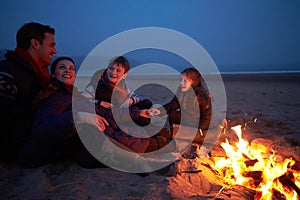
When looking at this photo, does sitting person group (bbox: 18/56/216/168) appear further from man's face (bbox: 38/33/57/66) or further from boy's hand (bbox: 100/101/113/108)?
man's face (bbox: 38/33/57/66)

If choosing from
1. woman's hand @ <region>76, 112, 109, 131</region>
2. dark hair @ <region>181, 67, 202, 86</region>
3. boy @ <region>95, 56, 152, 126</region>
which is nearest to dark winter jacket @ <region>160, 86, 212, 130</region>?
dark hair @ <region>181, 67, 202, 86</region>

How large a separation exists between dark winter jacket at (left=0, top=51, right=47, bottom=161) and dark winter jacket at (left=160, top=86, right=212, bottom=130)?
9.54 ft

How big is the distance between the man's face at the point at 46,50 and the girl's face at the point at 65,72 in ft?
0.59

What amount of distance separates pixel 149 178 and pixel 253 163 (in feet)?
4.59

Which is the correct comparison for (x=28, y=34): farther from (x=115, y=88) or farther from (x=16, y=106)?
(x=115, y=88)

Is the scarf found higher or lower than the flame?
higher

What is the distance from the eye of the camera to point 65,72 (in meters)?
3.01

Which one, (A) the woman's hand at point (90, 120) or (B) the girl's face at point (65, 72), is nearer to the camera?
(A) the woman's hand at point (90, 120)

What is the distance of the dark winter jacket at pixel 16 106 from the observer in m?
2.42

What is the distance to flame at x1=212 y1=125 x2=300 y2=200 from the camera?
217cm

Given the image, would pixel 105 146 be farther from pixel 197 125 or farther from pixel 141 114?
pixel 197 125

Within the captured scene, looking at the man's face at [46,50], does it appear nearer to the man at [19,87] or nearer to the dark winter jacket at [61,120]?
the man at [19,87]

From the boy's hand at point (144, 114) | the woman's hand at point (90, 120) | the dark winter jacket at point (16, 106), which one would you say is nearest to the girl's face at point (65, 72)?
the dark winter jacket at point (16, 106)

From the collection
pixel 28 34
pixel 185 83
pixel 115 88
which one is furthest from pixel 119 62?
pixel 28 34
